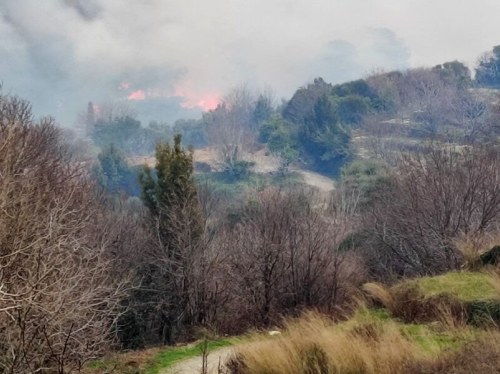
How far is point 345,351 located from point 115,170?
60177 mm

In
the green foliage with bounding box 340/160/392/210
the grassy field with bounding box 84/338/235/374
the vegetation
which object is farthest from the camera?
the green foliage with bounding box 340/160/392/210

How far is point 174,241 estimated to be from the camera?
1828 centimetres

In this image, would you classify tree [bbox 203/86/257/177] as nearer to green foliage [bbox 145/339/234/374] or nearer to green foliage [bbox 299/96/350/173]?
green foliage [bbox 299/96/350/173]

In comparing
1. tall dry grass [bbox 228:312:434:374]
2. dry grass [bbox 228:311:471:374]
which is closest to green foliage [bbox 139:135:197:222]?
dry grass [bbox 228:311:471:374]

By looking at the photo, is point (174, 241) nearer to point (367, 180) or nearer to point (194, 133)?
point (367, 180)

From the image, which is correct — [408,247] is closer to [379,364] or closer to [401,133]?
[379,364]

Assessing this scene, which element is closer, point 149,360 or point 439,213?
point 149,360

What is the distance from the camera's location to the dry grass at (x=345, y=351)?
5.40 m

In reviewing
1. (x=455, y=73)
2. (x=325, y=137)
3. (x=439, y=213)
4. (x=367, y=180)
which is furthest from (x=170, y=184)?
(x=455, y=73)

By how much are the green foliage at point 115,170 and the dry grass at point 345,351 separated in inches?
2233

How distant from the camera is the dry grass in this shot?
5.40 meters

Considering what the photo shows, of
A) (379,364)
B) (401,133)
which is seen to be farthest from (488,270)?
(401,133)

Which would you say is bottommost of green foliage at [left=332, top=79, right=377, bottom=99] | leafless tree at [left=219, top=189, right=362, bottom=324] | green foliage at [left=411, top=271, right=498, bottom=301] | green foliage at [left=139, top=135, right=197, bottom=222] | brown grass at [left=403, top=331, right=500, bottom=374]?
leafless tree at [left=219, top=189, right=362, bottom=324]

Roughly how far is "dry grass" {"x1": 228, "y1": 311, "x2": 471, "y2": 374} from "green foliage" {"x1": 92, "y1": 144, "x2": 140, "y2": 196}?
186 feet
